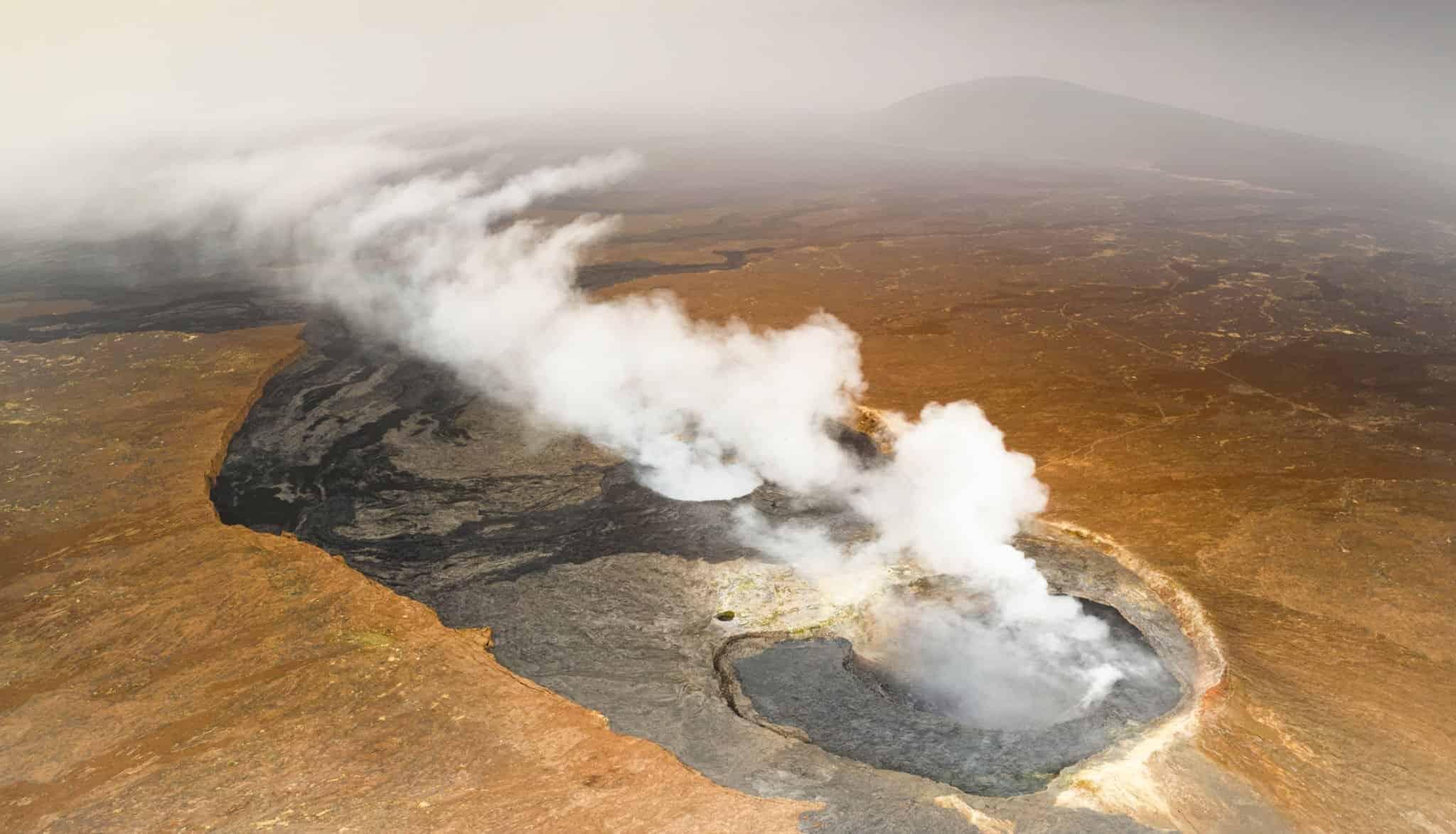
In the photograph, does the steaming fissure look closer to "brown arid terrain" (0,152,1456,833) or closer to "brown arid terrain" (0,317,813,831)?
"brown arid terrain" (0,152,1456,833)

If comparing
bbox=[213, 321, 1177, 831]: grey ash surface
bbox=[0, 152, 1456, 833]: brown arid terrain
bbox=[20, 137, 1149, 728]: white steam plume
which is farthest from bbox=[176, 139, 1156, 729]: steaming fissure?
bbox=[0, 152, 1456, 833]: brown arid terrain

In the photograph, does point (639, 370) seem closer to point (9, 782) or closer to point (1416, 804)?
point (9, 782)

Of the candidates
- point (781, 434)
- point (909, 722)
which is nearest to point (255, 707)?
point (909, 722)

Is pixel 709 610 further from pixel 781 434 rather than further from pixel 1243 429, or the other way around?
pixel 1243 429

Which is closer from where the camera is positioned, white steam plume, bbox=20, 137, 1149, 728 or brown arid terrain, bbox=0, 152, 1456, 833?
brown arid terrain, bbox=0, 152, 1456, 833

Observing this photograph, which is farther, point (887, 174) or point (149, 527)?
point (887, 174)

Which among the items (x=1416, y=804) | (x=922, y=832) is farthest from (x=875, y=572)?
(x=1416, y=804)
